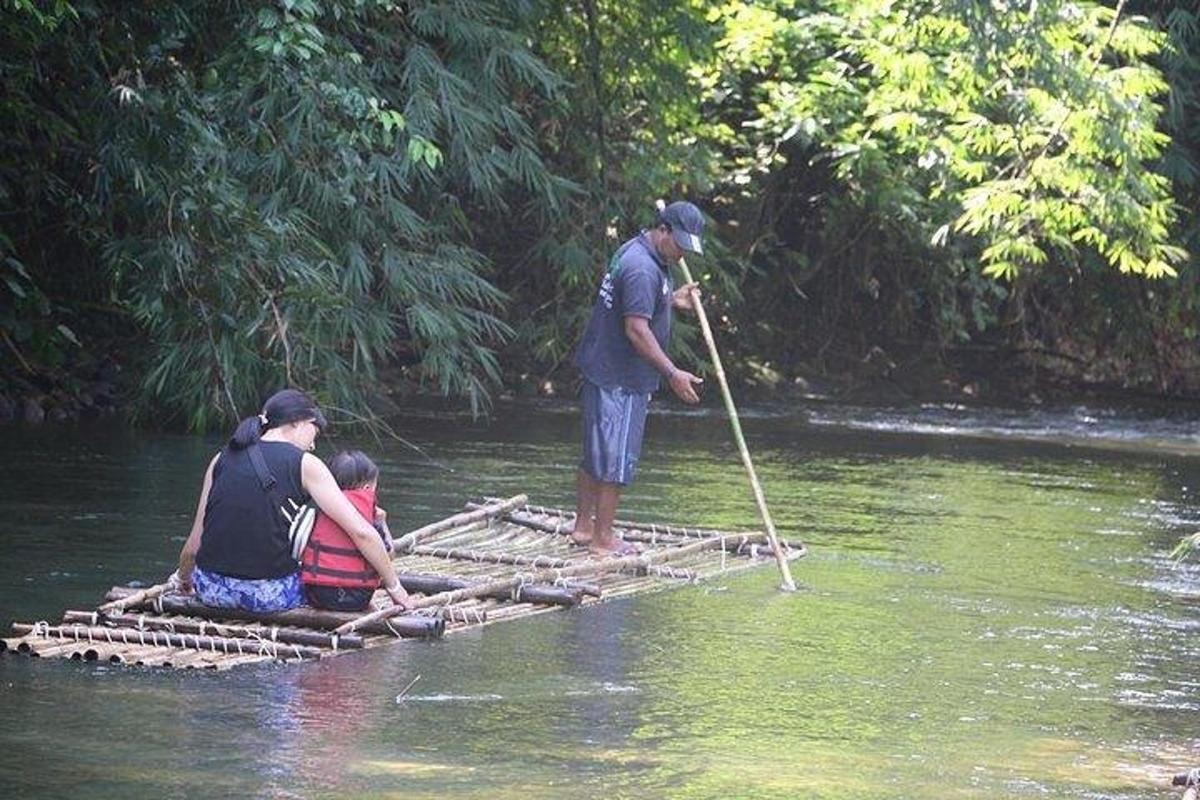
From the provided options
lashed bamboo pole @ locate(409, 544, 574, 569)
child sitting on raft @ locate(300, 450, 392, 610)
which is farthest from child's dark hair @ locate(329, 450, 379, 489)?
lashed bamboo pole @ locate(409, 544, 574, 569)

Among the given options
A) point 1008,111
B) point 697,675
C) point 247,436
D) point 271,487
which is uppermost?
point 1008,111

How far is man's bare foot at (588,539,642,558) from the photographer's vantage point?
36.7 feet

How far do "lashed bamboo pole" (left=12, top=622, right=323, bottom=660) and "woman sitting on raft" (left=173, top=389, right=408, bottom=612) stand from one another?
36 cm

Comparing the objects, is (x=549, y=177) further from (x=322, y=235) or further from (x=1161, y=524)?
(x=1161, y=524)

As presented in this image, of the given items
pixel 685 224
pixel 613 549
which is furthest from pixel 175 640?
pixel 685 224

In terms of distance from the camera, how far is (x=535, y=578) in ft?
33.5

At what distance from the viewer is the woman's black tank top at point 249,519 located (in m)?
8.65

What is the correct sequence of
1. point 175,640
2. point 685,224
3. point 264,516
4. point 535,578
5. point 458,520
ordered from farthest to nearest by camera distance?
point 458,520 → point 685,224 → point 535,578 → point 264,516 → point 175,640

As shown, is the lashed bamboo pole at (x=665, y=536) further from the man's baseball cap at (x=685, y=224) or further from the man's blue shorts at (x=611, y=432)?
the man's baseball cap at (x=685, y=224)

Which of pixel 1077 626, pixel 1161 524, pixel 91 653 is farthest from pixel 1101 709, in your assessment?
pixel 1161 524

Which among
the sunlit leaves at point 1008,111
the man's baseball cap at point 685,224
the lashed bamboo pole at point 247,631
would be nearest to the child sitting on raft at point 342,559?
the lashed bamboo pole at point 247,631

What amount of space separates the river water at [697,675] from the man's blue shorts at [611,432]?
0.83 metres

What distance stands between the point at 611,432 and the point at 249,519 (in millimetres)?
2934

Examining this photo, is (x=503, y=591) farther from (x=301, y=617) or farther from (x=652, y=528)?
(x=652, y=528)
